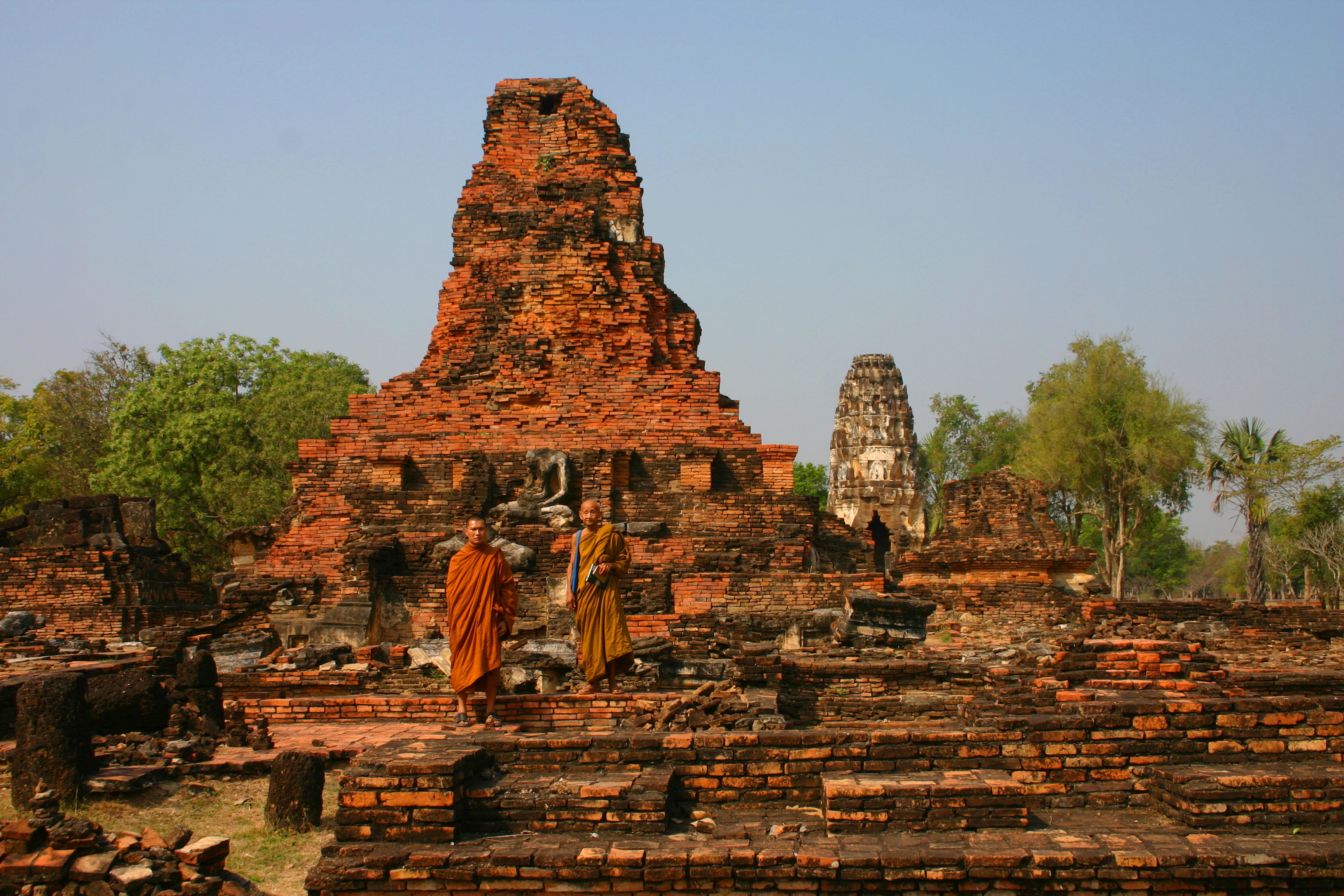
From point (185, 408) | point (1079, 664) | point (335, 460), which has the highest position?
point (185, 408)

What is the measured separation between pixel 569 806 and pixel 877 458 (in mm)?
32766

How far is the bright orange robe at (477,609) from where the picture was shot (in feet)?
22.9

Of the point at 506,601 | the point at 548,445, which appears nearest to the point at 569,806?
the point at 506,601

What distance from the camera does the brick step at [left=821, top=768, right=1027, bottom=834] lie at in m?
4.78

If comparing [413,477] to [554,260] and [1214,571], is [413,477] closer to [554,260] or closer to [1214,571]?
[554,260]

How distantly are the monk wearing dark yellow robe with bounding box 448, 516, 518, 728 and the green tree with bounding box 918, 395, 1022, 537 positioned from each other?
135 ft

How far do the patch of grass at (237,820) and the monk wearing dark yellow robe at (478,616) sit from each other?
1.01m

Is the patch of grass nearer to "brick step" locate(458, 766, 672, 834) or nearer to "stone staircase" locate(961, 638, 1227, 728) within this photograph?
"brick step" locate(458, 766, 672, 834)

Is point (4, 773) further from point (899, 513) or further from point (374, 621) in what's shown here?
point (899, 513)

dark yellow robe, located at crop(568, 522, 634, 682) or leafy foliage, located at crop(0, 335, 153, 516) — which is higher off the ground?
leafy foliage, located at crop(0, 335, 153, 516)

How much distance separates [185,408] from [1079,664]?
23880 millimetres

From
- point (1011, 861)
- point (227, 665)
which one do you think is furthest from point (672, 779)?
point (227, 665)

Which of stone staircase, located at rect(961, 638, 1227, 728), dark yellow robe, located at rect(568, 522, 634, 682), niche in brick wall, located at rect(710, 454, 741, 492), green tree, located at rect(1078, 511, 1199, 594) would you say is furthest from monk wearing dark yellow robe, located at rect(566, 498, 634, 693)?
green tree, located at rect(1078, 511, 1199, 594)

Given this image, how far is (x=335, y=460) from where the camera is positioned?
14.3m
